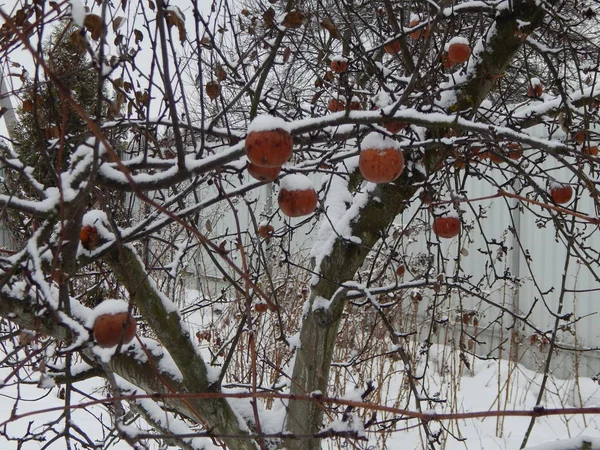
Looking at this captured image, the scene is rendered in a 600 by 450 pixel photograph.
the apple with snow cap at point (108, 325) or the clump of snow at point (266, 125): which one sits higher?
the clump of snow at point (266, 125)

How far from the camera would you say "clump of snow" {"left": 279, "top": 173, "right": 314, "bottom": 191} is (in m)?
1.36

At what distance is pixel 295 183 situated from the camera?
138cm

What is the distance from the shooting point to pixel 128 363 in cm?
178

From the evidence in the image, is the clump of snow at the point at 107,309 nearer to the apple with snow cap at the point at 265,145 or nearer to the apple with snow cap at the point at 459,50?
the apple with snow cap at the point at 265,145

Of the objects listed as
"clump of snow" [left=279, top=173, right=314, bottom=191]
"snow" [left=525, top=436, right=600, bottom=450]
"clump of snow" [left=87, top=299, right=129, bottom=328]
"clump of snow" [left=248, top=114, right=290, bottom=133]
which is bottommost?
"snow" [left=525, top=436, right=600, bottom=450]

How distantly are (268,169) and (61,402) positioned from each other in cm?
456

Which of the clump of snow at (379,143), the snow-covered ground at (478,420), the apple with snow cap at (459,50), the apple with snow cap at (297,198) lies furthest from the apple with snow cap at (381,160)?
the snow-covered ground at (478,420)

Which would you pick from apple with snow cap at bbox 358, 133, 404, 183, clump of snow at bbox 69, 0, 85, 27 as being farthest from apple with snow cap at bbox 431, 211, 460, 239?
clump of snow at bbox 69, 0, 85, 27

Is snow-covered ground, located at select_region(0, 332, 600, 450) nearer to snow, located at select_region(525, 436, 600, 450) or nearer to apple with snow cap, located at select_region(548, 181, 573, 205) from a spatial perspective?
apple with snow cap, located at select_region(548, 181, 573, 205)

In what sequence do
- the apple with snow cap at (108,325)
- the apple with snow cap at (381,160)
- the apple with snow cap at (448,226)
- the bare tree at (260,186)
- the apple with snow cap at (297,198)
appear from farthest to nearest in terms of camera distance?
the apple with snow cap at (448,226)
the apple with snow cap at (297,198)
the apple with snow cap at (381,160)
the apple with snow cap at (108,325)
the bare tree at (260,186)

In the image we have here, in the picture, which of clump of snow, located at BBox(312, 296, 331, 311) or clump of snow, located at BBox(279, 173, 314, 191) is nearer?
clump of snow, located at BBox(279, 173, 314, 191)

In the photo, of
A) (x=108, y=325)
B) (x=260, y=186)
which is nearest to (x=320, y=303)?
(x=260, y=186)

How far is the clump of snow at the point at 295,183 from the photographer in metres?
1.36

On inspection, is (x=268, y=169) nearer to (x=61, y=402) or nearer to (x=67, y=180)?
(x=67, y=180)
